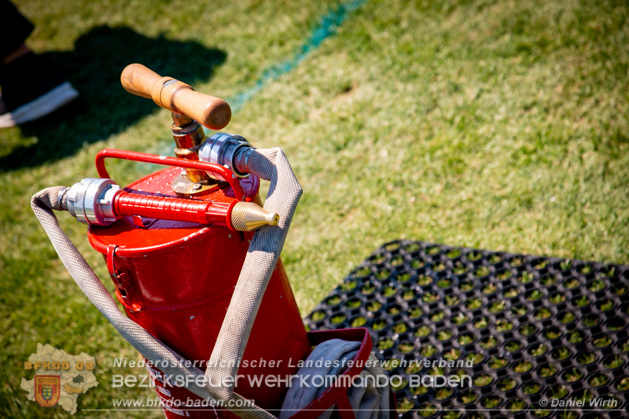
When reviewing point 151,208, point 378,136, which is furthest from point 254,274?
point 378,136

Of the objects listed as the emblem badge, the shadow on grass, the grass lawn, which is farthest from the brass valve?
the shadow on grass

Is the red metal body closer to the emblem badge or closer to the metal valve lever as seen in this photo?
the metal valve lever

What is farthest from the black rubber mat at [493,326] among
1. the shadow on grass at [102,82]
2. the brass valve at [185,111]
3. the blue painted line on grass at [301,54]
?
the shadow on grass at [102,82]

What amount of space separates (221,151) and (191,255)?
282 mm

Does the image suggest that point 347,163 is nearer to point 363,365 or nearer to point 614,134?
point 614,134

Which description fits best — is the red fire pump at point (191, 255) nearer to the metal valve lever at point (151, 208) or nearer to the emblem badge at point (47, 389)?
the metal valve lever at point (151, 208)

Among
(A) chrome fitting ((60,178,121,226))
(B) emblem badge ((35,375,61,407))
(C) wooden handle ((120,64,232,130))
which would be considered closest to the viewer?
(C) wooden handle ((120,64,232,130))

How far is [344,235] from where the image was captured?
2.76 metres

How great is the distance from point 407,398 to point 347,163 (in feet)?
5.29

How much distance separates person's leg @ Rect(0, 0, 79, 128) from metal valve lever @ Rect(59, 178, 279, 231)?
→ 354cm

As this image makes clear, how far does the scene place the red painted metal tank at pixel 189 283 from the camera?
1.29 meters

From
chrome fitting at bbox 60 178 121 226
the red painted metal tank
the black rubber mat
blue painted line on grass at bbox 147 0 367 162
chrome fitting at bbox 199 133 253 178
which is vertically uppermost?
chrome fitting at bbox 199 133 253 178

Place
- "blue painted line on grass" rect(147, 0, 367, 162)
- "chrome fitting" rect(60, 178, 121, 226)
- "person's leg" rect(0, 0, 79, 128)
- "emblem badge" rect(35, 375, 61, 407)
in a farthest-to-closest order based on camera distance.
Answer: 1. "person's leg" rect(0, 0, 79, 128)
2. "blue painted line on grass" rect(147, 0, 367, 162)
3. "emblem badge" rect(35, 375, 61, 407)
4. "chrome fitting" rect(60, 178, 121, 226)

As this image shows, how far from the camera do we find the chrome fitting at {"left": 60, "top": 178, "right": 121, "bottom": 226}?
4.40 feet
